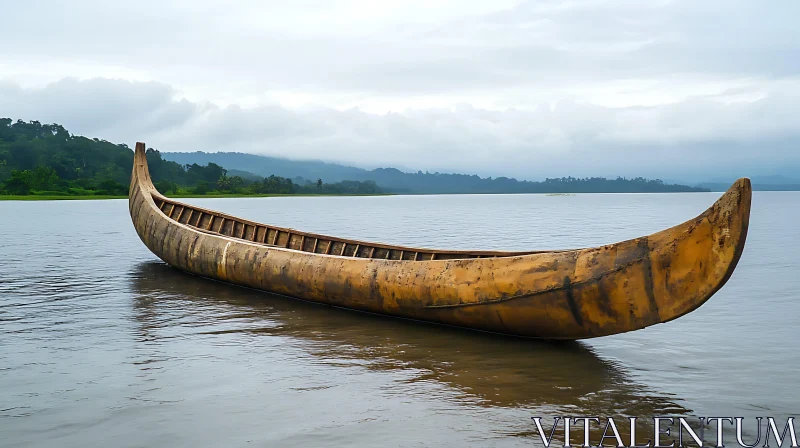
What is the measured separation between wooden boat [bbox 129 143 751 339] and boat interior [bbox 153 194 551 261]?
1.9 inches

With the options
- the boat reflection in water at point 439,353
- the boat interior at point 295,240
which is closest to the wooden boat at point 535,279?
the boat interior at point 295,240

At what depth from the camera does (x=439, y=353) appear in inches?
348

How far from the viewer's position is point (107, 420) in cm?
633

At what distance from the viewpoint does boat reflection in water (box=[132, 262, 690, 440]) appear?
22.9 feet

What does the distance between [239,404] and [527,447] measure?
302cm

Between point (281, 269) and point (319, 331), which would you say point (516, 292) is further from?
point (281, 269)

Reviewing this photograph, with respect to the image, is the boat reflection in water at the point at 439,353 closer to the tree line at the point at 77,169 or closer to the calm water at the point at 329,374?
the calm water at the point at 329,374

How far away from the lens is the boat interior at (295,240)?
480 inches

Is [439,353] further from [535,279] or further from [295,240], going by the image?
[295,240]

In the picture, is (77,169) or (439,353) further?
(77,169)

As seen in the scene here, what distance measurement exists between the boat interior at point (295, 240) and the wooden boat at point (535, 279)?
0.16ft

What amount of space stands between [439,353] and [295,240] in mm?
7177

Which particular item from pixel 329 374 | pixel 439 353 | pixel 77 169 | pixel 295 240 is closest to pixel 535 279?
pixel 439 353

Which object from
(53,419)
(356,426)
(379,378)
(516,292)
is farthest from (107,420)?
(516,292)
